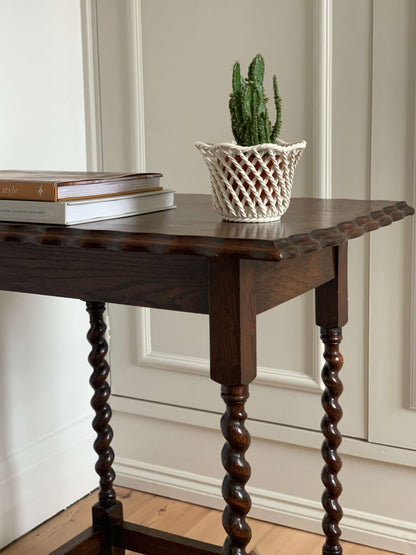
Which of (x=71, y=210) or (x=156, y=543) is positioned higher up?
(x=71, y=210)

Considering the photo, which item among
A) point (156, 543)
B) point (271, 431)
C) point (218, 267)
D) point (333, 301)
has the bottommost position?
point (156, 543)

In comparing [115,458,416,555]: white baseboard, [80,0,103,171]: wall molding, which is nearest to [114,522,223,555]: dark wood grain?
[115,458,416,555]: white baseboard

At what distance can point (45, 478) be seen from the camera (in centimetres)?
189

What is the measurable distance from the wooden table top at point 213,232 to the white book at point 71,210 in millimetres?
17

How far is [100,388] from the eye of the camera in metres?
1.67

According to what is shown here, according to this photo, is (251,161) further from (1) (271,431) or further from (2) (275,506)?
(2) (275,506)

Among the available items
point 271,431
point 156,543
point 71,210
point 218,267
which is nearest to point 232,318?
point 218,267

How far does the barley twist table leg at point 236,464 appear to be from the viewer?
1.03 metres

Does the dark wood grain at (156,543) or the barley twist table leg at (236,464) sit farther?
the dark wood grain at (156,543)

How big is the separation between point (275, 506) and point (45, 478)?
57 cm

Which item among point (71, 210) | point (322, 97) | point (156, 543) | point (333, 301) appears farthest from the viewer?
point (322, 97)

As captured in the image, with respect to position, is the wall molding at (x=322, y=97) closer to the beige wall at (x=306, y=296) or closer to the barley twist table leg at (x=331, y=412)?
the beige wall at (x=306, y=296)

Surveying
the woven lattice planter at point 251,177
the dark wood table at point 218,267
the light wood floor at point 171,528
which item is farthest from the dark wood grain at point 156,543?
the woven lattice planter at point 251,177

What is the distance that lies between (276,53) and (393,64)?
28 cm
